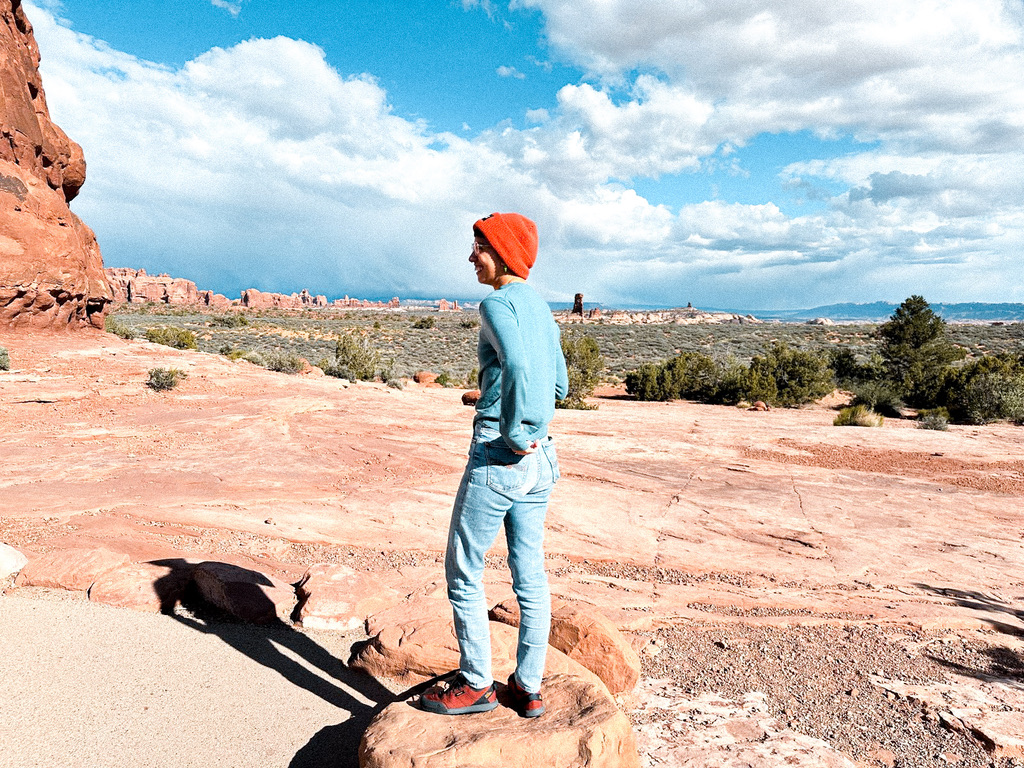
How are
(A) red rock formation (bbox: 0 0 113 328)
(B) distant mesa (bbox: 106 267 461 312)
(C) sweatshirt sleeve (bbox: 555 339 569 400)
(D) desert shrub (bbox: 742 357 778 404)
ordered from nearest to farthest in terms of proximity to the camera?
(C) sweatshirt sleeve (bbox: 555 339 569 400)
(A) red rock formation (bbox: 0 0 113 328)
(D) desert shrub (bbox: 742 357 778 404)
(B) distant mesa (bbox: 106 267 461 312)

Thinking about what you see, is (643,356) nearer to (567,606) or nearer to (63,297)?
(63,297)

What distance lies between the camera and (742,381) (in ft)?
73.2

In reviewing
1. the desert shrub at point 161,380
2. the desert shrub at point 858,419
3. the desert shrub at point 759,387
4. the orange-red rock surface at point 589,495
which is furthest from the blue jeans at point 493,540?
the desert shrub at point 759,387

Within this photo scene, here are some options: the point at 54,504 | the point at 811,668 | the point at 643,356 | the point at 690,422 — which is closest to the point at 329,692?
the point at 811,668

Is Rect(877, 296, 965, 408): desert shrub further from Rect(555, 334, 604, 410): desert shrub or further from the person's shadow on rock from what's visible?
the person's shadow on rock

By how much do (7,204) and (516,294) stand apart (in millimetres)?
18266

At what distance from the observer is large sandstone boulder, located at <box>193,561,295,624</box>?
4.28 meters

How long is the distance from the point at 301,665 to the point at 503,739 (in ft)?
5.86

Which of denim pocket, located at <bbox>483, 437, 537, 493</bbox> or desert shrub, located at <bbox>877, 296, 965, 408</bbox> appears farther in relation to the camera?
desert shrub, located at <bbox>877, 296, 965, 408</bbox>

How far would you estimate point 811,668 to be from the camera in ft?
14.0

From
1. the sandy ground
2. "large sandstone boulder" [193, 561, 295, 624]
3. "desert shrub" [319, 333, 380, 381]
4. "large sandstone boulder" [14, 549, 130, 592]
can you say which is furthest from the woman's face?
"desert shrub" [319, 333, 380, 381]

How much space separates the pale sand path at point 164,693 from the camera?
275 cm

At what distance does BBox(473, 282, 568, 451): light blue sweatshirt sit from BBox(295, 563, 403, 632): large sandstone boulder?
2.47 m

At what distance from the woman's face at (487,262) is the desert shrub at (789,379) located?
20837mm
